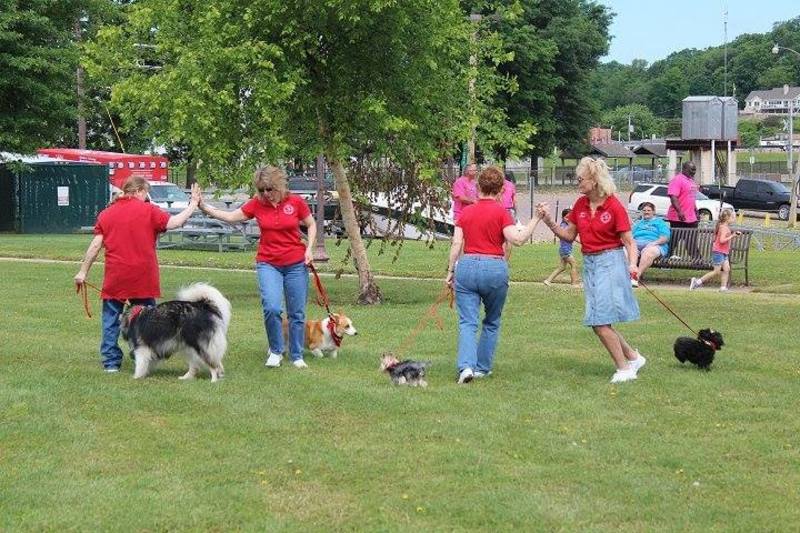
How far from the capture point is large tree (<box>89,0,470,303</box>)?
15.4 metres

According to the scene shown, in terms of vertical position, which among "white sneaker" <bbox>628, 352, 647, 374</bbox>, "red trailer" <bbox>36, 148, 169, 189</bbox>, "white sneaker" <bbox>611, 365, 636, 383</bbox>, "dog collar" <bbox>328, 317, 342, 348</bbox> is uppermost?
"red trailer" <bbox>36, 148, 169, 189</bbox>

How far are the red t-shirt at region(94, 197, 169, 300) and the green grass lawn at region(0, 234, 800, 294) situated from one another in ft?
25.5

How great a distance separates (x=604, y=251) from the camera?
32.7 feet

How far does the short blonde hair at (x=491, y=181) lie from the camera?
9.96 meters

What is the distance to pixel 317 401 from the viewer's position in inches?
364

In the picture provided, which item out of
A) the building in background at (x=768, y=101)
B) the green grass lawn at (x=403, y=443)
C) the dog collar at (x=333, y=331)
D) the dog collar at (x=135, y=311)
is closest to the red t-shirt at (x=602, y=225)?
the green grass lawn at (x=403, y=443)

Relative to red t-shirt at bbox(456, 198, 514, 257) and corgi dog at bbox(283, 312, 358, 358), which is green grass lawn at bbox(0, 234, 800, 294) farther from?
red t-shirt at bbox(456, 198, 514, 257)

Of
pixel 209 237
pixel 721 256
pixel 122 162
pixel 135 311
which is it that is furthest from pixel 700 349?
pixel 122 162

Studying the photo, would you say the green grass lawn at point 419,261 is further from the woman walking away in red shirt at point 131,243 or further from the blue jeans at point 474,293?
the blue jeans at point 474,293

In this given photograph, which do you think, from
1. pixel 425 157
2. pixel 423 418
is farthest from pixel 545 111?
pixel 423 418

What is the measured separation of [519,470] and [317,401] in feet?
8.17

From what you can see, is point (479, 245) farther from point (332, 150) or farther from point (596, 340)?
point (332, 150)

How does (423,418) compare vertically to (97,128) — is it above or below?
below

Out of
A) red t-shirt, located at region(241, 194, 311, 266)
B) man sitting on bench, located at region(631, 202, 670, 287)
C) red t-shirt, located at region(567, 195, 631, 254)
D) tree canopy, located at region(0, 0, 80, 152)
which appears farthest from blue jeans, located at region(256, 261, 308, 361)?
tree canopy, located at region(0, 0, 80, 152)
